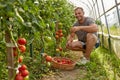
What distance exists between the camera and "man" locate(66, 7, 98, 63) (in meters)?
4.79

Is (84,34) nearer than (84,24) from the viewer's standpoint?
No

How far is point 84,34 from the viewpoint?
511 cm

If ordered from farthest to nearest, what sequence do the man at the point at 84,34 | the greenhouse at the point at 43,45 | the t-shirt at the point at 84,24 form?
the t-shirt at the point at 84,24 < the man at the point at 84,34 < the greenhouse at the point at 43,45

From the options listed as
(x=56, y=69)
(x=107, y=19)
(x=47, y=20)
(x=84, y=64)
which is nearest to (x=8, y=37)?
(x=47, y=20)

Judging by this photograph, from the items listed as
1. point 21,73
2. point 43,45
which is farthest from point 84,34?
point 21,73

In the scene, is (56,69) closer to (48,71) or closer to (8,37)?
(48,71)

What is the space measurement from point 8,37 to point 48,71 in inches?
99.3

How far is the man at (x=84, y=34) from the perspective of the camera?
4.79 m

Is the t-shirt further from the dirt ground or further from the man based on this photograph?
the dirt ground

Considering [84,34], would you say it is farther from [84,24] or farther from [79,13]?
[79,13]

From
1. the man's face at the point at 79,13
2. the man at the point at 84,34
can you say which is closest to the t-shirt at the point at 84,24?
the man at the point at 84,34

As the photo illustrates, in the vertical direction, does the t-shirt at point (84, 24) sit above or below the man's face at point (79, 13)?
below

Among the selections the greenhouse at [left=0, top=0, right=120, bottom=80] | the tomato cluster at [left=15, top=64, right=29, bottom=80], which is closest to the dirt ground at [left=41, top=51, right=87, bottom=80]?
the greenhouse at [left=0, top=0, right=120, bottom=80]

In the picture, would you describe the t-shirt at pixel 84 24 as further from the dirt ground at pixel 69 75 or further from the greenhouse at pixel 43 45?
the dirt ground at pixel 69 75
